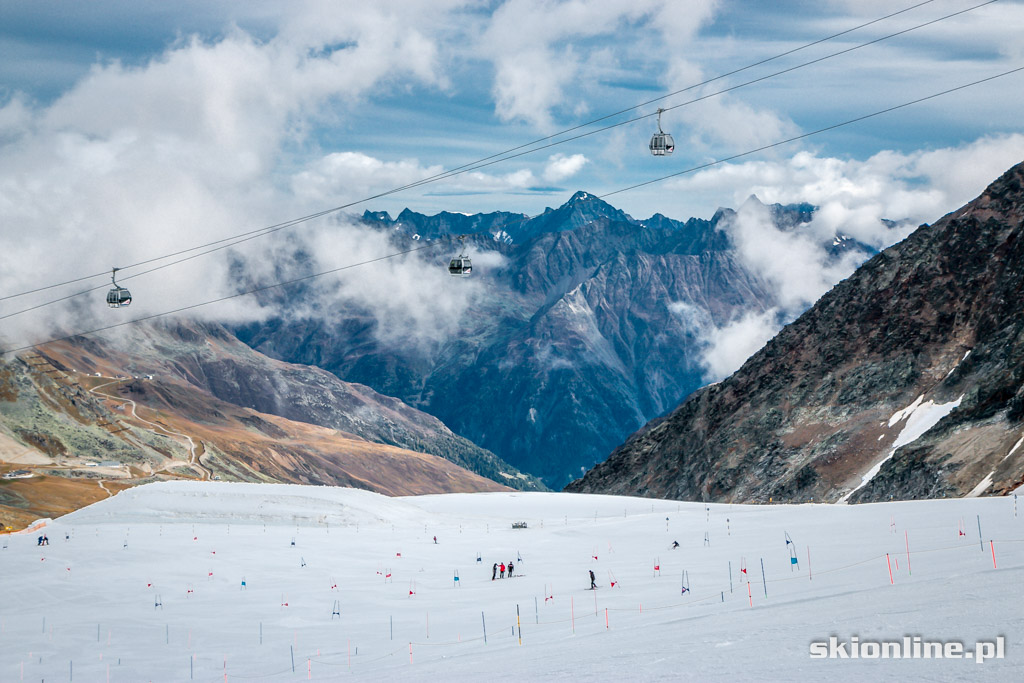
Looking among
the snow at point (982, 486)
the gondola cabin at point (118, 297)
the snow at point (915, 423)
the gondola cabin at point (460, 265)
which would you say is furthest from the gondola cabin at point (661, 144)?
the snow at point (915, 423)

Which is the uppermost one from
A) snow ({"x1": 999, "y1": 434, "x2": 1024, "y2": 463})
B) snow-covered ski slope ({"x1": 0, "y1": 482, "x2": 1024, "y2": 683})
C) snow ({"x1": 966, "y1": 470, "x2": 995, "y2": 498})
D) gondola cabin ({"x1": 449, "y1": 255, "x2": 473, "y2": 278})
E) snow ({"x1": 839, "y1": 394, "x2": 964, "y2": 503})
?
gondola cabin ({"x1": 449, "y1": 255, "x2": 473, "y2": 278})

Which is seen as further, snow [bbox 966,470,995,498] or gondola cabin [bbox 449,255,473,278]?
snow [bbox 966,470,995,498]

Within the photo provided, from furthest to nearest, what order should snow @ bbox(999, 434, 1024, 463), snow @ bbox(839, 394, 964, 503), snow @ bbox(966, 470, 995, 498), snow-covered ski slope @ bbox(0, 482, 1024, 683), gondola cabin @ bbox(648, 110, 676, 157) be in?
snow @ bbox(839, 394, 964, 503) → snow @ bbox(999, 434, 1024, 463) → snow @ bbox(966, 470, 995, 498) → gondola cabin @ bbox(648, 110, 676, 157) → snow-covered ski slope @ bbox(0, 482, 1024, 683)

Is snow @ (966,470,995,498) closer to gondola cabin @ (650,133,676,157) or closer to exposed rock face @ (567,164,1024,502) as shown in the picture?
exposed rock face @ (567,164,1024,502)

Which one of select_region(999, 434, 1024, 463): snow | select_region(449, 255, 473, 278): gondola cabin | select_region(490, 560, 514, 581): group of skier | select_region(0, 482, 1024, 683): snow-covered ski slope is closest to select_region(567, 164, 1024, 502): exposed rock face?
select_region(999, 434, 1024, 463): snow

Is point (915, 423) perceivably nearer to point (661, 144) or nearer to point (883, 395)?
point (883, 395)

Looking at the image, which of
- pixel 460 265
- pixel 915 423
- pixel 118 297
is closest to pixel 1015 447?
pixel 915 423

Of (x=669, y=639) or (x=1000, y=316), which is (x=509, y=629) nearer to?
(x=669, y=639)
